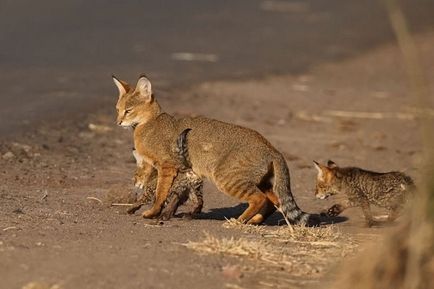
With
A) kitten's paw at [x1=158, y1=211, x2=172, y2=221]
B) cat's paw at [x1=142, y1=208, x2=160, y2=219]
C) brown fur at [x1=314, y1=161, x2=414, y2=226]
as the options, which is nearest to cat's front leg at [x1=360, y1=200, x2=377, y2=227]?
brown fur at [x1=314, y1=161, x2=414, y2=226]

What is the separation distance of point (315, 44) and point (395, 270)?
18.4 metres

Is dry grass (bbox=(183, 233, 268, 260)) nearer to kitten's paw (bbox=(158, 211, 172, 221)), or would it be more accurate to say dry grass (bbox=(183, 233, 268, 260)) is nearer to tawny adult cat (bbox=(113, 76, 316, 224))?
tawny adult cat (bbox=(113, 76, 316, 224))

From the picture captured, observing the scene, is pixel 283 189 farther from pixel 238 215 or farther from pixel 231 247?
pixel 231 247

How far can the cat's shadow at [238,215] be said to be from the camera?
10.6 meters

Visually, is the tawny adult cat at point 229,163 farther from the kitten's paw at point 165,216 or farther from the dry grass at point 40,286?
the dry grass at point 40,286

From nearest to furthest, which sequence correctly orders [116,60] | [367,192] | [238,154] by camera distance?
1. [238,154]
2. [367,192]
3. [116,60]

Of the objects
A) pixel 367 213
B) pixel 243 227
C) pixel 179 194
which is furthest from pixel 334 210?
pixel 243 227

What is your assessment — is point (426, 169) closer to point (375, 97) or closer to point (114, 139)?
point (114, 139)

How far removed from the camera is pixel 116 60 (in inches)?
760

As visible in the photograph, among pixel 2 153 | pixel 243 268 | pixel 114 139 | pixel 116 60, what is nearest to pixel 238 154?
pixel 243 268

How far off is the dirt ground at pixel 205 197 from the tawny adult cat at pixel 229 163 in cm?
34

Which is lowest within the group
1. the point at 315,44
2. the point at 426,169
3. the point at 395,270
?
the point at 315,44

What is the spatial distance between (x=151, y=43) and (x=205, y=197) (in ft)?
32.8

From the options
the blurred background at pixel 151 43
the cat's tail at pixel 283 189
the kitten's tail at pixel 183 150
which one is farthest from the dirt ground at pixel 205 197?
the blurred background at pixel 151 43
